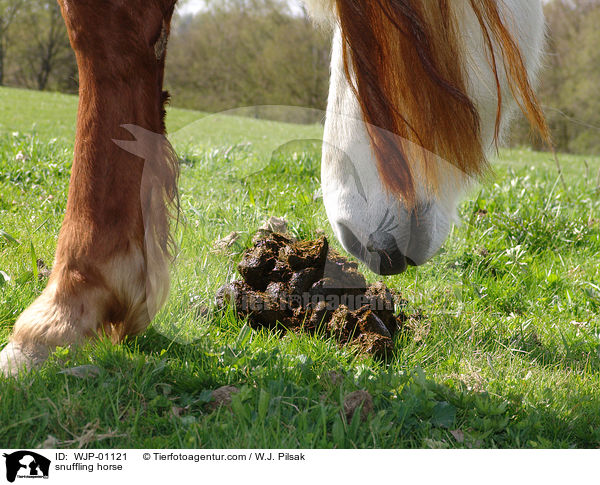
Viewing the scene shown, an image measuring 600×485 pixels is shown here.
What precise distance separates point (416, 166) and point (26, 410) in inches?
51.6

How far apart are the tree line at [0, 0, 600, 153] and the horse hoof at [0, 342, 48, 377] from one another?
1200 millimetres

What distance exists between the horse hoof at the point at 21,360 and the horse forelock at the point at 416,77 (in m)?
1.18

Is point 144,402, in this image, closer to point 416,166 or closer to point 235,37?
point 416,166

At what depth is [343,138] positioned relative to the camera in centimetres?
175

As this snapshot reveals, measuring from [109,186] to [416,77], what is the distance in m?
0.95

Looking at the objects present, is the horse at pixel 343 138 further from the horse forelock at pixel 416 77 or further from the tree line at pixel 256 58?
the tree line at pixel 256 58

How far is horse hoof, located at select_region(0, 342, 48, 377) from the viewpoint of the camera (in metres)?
1.77

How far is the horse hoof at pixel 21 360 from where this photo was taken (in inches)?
69.8
